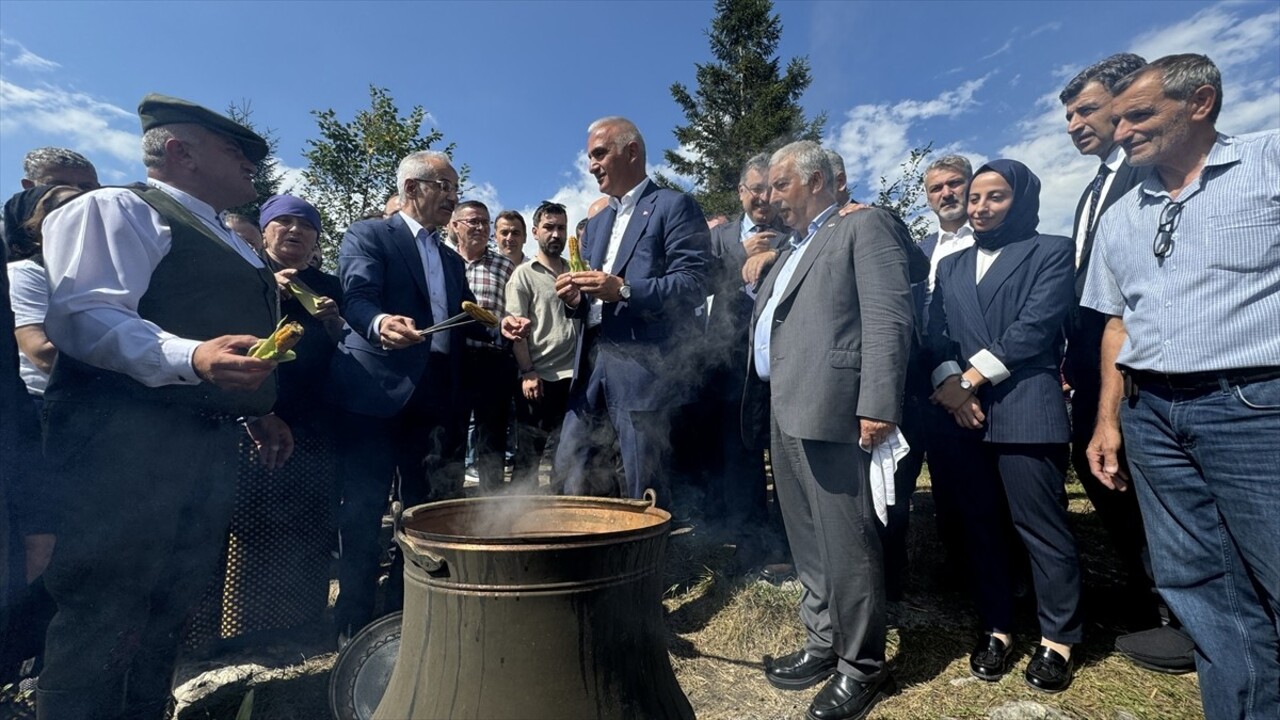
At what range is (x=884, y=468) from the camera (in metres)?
2.59

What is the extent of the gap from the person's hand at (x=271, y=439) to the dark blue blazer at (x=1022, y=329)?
3.48m

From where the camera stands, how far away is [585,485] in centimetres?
365

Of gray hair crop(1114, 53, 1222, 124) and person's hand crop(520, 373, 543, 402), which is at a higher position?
gray hair crop(1114, 53, 1222, 124)

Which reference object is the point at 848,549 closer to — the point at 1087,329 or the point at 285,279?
the point at 1087,329

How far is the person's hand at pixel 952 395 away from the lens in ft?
9.73

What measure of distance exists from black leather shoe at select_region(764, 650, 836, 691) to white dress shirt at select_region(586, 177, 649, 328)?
80.3 inches

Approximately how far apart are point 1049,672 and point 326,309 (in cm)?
409

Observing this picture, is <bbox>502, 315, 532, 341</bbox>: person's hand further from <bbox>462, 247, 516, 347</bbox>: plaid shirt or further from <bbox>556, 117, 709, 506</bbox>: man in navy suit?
<bbox>462, 247, 516, 347</bbox>: plaid shirt

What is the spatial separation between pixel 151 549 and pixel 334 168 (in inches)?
619

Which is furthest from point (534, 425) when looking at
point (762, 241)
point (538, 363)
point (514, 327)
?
point (762, 241)

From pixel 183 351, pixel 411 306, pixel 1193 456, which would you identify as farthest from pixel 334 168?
pixel 1193 456

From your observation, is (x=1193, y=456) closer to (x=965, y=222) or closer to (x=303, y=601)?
(x=965, y=222)

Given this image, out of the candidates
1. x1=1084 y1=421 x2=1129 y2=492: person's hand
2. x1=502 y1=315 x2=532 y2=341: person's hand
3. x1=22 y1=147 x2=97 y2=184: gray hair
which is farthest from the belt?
x1=22 y1=147 x2=97 y2=184: gray hair

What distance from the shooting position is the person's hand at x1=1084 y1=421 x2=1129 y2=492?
8.64 ft
